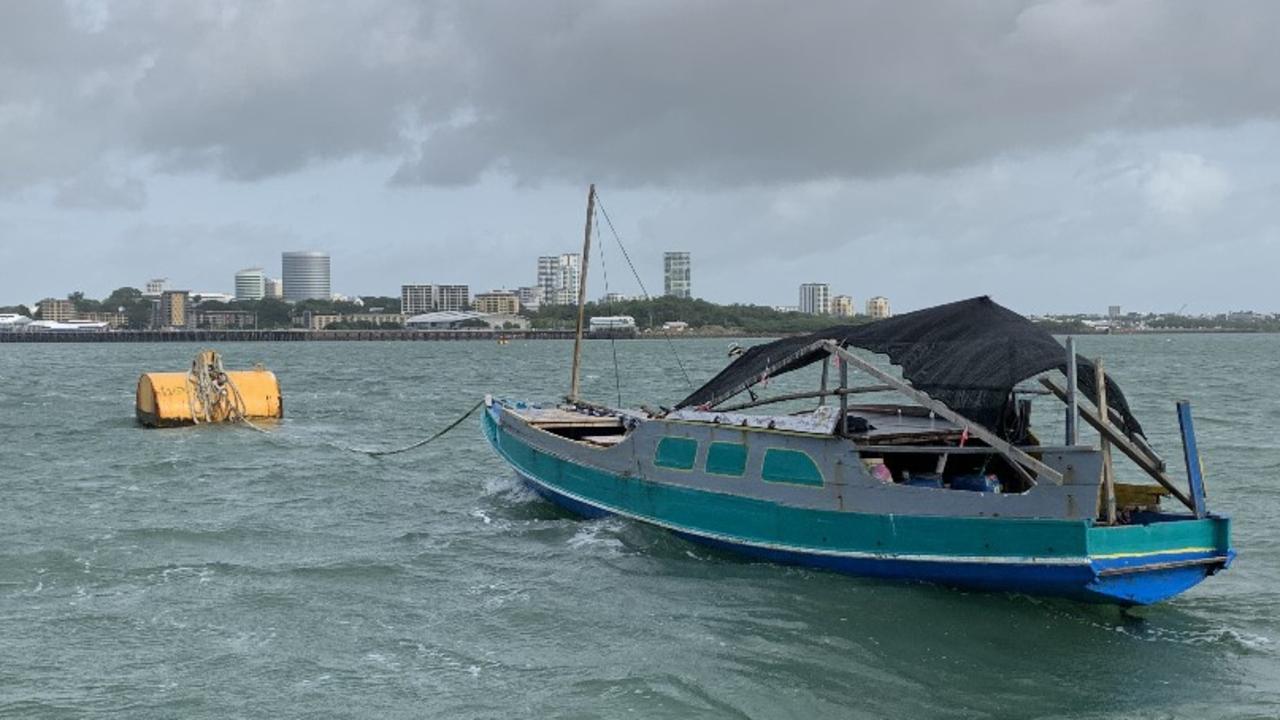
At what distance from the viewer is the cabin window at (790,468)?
1902 cm

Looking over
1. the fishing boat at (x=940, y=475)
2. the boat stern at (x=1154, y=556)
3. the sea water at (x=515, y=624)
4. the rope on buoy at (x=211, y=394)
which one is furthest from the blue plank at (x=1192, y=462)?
the rope on buoy at (x=211, y=394)

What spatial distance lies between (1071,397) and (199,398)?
3448 centimetres

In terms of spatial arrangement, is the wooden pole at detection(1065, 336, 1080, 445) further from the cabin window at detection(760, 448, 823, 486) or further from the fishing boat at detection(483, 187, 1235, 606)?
the cabin window at detection(760, 448, 823, 486)

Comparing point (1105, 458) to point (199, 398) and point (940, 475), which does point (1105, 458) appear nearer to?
point (940, 475)

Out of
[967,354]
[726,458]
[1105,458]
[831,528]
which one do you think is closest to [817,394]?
[726,458]

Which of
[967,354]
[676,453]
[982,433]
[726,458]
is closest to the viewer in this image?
[982,433]

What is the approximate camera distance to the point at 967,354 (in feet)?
60.6

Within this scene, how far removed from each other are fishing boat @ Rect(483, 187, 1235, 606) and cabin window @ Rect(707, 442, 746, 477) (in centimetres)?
3

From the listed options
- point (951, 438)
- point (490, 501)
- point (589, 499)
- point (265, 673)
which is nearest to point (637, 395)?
point (490, 501)

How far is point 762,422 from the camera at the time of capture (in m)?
20.4

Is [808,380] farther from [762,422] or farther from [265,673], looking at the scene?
[265,673]

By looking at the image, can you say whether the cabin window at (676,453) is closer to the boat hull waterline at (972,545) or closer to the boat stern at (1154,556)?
the boat hull waterline at (972,545)

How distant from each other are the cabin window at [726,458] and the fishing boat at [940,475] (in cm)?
3

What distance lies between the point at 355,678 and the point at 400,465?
2118cm
